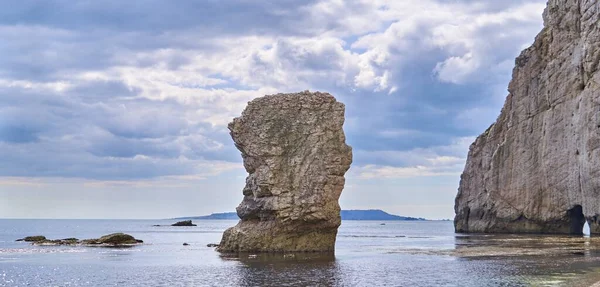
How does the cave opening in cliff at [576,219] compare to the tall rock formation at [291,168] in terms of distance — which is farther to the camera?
the cave opening in cliff at [576,219]

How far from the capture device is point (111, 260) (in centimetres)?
5450

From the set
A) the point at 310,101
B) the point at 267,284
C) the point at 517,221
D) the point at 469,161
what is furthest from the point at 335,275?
the point at 469,161

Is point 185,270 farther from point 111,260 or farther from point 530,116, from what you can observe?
point 530,116

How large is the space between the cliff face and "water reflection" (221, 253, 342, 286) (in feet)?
162

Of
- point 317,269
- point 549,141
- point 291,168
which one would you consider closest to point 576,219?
point 549,141

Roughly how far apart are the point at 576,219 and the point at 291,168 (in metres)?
62.9

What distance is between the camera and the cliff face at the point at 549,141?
88312mm

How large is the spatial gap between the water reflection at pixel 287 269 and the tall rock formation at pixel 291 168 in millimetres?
1755

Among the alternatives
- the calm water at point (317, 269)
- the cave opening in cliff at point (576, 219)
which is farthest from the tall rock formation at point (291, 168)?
the cave opening in cliff at point (576, 219)

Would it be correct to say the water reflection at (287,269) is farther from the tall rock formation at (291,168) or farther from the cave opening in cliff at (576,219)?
the cave opening in cliff at (576,219)

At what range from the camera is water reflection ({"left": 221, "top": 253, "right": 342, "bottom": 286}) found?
37.0 metres

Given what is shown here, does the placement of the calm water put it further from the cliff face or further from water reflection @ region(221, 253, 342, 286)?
the cliff face

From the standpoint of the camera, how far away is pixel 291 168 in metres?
53.4

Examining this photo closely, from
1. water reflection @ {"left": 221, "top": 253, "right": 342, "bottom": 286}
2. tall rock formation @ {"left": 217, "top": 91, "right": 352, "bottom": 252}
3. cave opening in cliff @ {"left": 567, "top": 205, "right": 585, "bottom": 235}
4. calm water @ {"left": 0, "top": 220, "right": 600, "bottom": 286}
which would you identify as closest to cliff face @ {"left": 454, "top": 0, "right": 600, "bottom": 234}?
cave opening in cliff @ {"left": 567, "top": 205, "right": 585, "bottom": 235}
